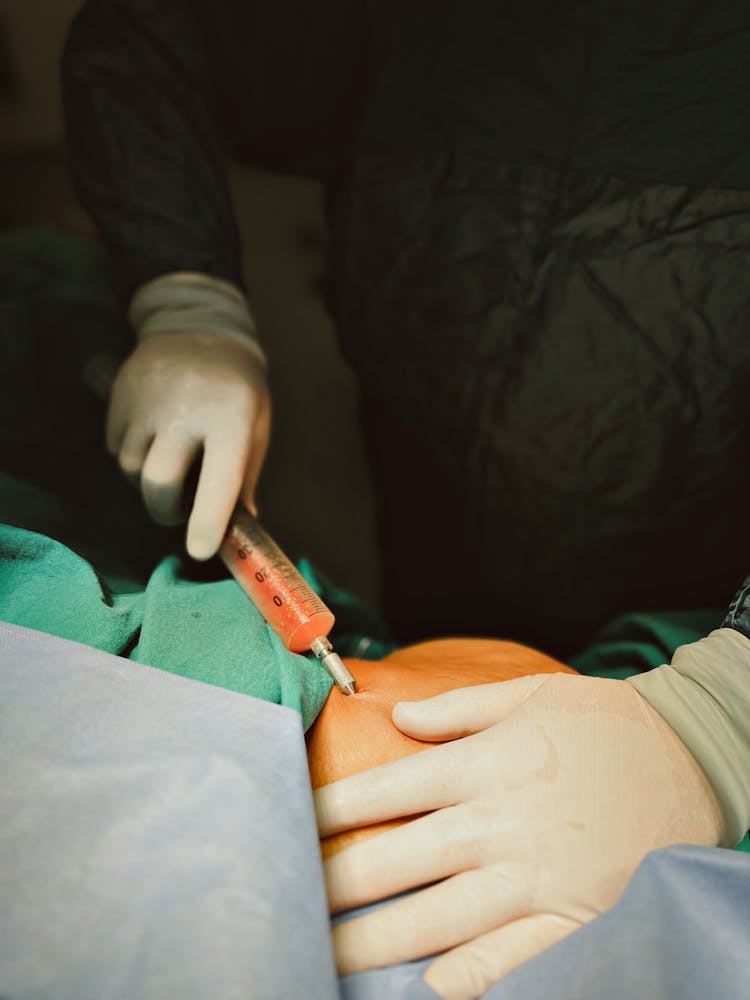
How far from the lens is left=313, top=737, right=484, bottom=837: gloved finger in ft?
1.73

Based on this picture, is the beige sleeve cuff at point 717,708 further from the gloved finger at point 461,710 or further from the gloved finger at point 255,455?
the gloved finger at point 255,455

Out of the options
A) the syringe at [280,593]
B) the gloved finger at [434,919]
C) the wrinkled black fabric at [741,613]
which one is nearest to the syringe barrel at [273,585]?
the syringe at [280,593]

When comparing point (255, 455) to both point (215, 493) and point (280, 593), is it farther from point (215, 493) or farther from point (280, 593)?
point (280, 593)

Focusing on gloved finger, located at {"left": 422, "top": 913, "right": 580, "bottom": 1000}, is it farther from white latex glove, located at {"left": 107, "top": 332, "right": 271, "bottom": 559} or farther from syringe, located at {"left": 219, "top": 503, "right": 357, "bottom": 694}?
white latex glove, located at {"left": 107, "top": 332, "right": 271, "bottom": 559}

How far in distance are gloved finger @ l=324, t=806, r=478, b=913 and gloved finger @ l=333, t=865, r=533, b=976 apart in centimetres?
1

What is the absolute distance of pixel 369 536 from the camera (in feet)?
4.82

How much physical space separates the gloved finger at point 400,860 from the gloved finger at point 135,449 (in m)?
0.52

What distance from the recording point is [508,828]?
51 centimetres

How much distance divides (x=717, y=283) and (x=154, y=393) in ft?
2.16

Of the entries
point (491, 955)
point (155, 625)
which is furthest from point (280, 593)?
point (491, 955)

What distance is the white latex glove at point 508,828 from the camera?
1.61 feet

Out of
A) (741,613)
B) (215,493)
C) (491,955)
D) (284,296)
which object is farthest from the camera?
(284,296)

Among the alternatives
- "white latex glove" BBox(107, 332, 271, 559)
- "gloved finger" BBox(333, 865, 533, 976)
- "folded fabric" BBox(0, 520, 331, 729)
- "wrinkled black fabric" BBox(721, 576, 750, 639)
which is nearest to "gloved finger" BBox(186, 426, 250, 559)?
"white latex glove" BBox(107, 332, 271, 559)

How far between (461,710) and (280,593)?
0.22 meters
